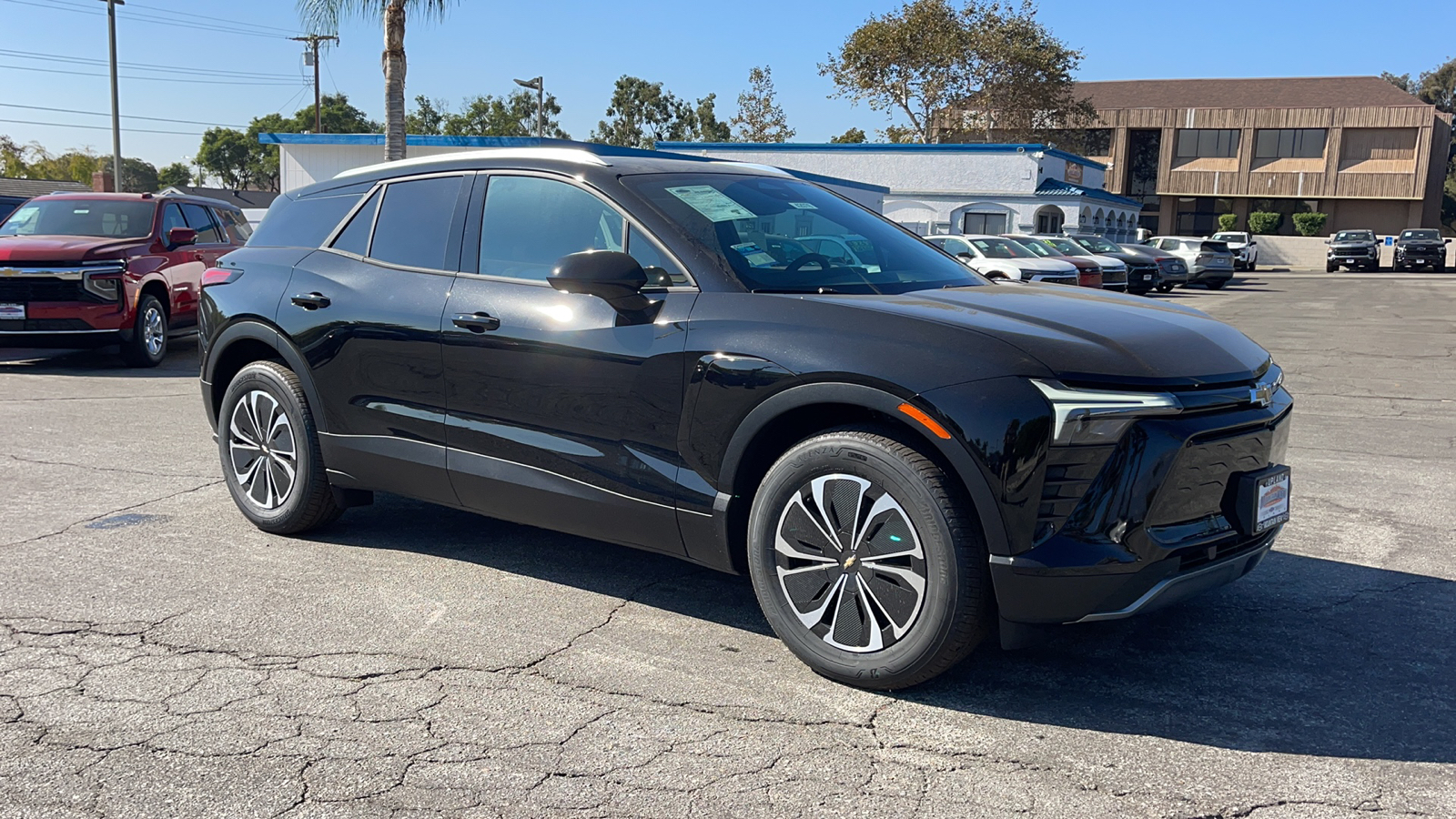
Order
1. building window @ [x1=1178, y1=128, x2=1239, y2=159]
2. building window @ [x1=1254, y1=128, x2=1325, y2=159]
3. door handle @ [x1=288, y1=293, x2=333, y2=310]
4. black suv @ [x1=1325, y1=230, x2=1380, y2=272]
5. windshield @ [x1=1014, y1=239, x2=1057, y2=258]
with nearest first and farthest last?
door handle @ [x1=288, y1=293, x2=333, y2=310] < windshield @ [x1=1014, y1=239, x2=1057, y2=258] < black suv @ [x1=1325, y1=230, x2=1380, y2=272] < building window @ [x1=1254, y1=128, x2=1325, y2=159] < building window @ [x1=1178, y1=128, x2=1239, y2=159]

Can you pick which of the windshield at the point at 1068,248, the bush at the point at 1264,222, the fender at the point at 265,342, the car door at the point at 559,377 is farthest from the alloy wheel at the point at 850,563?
the bush at the point at 1264,222

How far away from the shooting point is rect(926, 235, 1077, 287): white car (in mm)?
20938

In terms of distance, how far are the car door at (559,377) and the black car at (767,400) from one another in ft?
0.04

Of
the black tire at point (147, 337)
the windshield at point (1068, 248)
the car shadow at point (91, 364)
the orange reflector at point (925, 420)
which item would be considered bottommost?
the car shadow at point (91, 364)

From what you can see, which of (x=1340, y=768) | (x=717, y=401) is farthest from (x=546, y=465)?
(x=1340, y=768)

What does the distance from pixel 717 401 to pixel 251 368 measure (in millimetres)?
2676

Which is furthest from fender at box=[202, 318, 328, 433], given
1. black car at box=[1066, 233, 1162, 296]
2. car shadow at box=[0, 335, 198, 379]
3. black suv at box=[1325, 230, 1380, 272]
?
black suv at box=[1325, 230, 1380, 272]

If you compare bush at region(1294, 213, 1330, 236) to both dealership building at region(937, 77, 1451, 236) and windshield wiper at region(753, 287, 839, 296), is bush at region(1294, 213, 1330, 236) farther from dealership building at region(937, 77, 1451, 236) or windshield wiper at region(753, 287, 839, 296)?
windshield wiper at region(753, 287, 839, 296)

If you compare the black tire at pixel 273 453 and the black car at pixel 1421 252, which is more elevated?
the black car at pixel 1421 252

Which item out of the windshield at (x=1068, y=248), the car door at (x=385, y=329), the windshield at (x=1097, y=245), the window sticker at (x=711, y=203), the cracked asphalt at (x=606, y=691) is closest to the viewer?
the cracked asphalt at (x=606, y=691)

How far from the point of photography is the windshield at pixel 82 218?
1239 cm

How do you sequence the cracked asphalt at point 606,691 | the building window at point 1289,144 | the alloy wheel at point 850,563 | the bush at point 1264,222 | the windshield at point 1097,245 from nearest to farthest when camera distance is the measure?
1. the cracked asphalt at point 606,691
2. the alloy wheel at point 850,563
3. the windshield at point 1097,245
4. the bush at point 1264,222
5. the building window at point 1289,144

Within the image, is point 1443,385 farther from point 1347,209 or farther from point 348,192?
point 1347,209

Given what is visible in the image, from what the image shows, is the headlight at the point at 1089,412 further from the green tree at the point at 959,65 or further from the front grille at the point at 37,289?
the green tree at the point at 959,65
